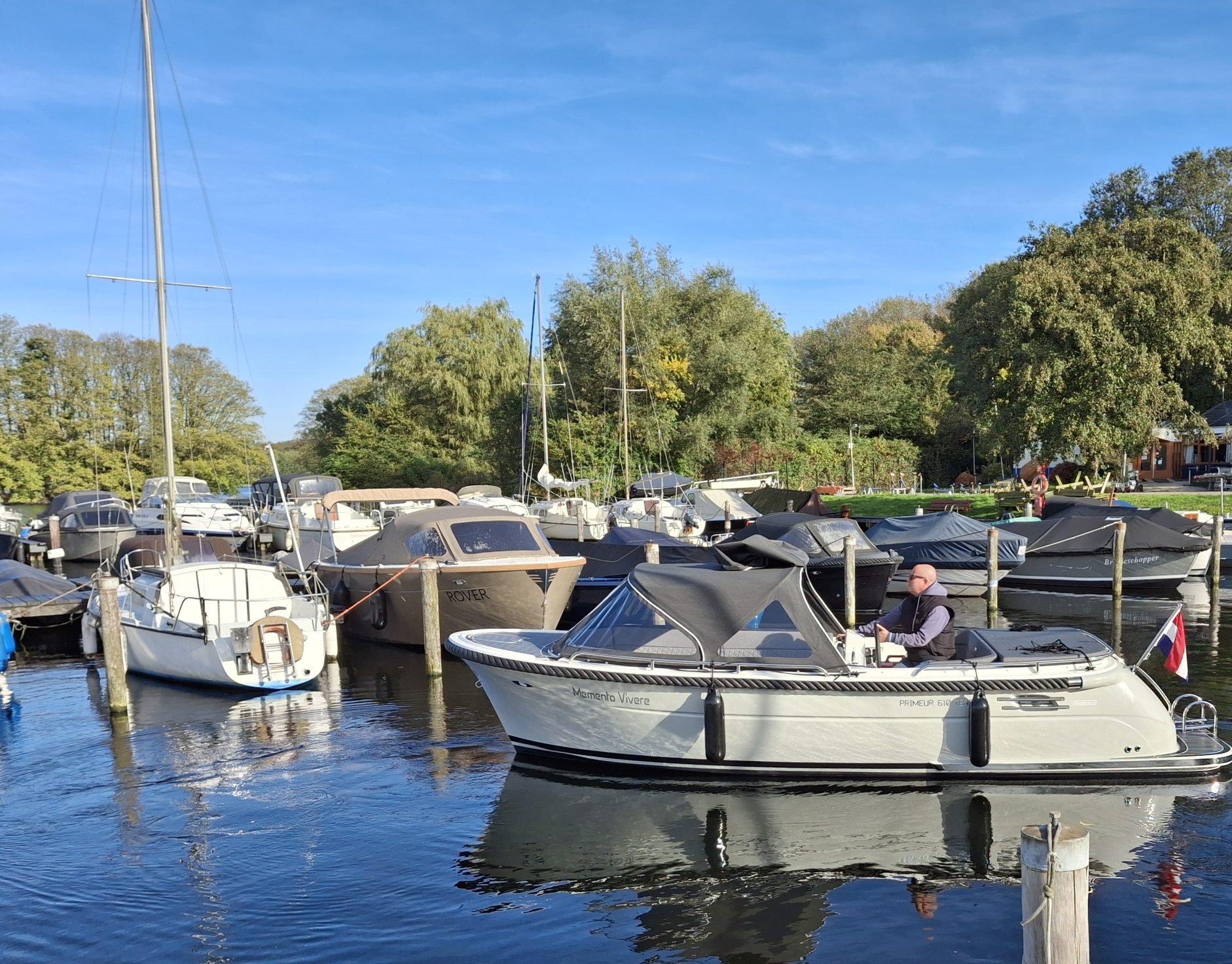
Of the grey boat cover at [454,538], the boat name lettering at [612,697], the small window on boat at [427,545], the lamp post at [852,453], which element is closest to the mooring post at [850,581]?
the grey boat cover at [454,538]

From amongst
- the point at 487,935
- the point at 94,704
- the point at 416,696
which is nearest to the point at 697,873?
the point at 487,935

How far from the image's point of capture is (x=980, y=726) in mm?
9188

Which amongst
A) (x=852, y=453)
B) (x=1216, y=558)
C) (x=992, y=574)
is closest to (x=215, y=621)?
(x=992, y=574)

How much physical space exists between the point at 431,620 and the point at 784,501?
78.6 feet

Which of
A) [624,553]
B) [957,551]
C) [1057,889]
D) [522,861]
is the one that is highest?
[624,553]

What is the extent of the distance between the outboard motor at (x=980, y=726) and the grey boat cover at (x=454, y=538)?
9345mm

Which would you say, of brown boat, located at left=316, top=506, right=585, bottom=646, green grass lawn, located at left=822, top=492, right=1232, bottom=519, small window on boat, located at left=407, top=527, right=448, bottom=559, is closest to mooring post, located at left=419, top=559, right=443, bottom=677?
brown boat, located at left=316, top=506, right=585, bottom=646

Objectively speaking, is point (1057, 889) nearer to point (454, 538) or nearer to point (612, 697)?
point (612, 697)

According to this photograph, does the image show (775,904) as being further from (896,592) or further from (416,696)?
(896,592)

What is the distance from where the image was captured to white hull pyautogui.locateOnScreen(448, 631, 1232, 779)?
30.1 feet

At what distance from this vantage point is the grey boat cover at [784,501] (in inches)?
1364

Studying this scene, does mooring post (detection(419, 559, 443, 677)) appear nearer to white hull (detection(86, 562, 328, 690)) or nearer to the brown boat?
the brown boat

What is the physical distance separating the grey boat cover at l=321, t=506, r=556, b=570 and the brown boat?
16 mm

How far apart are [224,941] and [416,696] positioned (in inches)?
291
